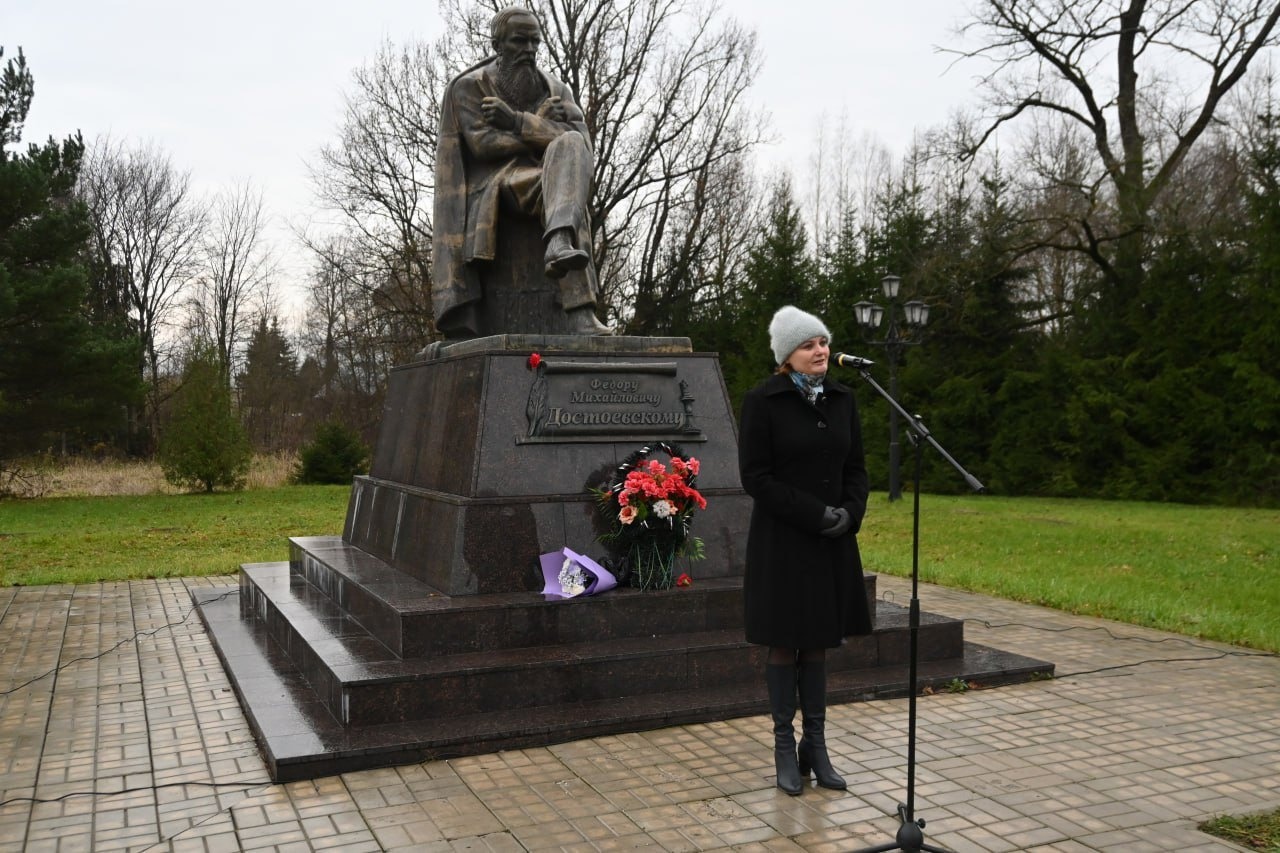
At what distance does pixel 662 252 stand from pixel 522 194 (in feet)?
71.8

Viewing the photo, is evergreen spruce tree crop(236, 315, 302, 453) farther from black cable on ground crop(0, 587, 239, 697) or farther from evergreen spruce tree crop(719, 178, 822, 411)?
black cable on ground crop(0, 587, 239, 697)

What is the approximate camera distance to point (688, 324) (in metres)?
27.6

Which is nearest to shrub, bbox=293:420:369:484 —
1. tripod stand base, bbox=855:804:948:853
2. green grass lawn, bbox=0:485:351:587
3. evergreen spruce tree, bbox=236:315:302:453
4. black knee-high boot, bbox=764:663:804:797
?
green grass lawn, bbox=0:485:351:587

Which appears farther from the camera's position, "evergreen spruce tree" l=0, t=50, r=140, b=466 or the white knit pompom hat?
"evergreen spruce tree" l=0, t=50, r=140, b=466

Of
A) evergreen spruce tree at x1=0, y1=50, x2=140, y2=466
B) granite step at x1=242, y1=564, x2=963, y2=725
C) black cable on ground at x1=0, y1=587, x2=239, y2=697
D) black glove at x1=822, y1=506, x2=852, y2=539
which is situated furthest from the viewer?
evergreen spruce tree at x1=0, y1=50, x2=140, y2=466

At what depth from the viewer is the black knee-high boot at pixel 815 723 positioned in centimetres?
399

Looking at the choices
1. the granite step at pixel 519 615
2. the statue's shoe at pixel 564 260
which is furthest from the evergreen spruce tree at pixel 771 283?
the granite step at pixel 519 615

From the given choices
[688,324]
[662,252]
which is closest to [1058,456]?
[688,324]

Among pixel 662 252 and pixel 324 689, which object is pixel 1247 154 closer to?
pixel 662 252

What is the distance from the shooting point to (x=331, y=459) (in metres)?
24.1

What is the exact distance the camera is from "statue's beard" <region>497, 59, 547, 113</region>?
23.5ft

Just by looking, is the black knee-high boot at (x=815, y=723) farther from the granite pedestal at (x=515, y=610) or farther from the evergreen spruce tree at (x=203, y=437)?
the evergreen spruce tree at (x=203, y=437)

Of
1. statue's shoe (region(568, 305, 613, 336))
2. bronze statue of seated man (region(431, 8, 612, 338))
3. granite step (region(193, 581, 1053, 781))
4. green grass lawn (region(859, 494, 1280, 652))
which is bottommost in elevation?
granite step (region(193, 581, 1053, 781))

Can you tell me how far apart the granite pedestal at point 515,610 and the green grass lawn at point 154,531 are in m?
4.16
